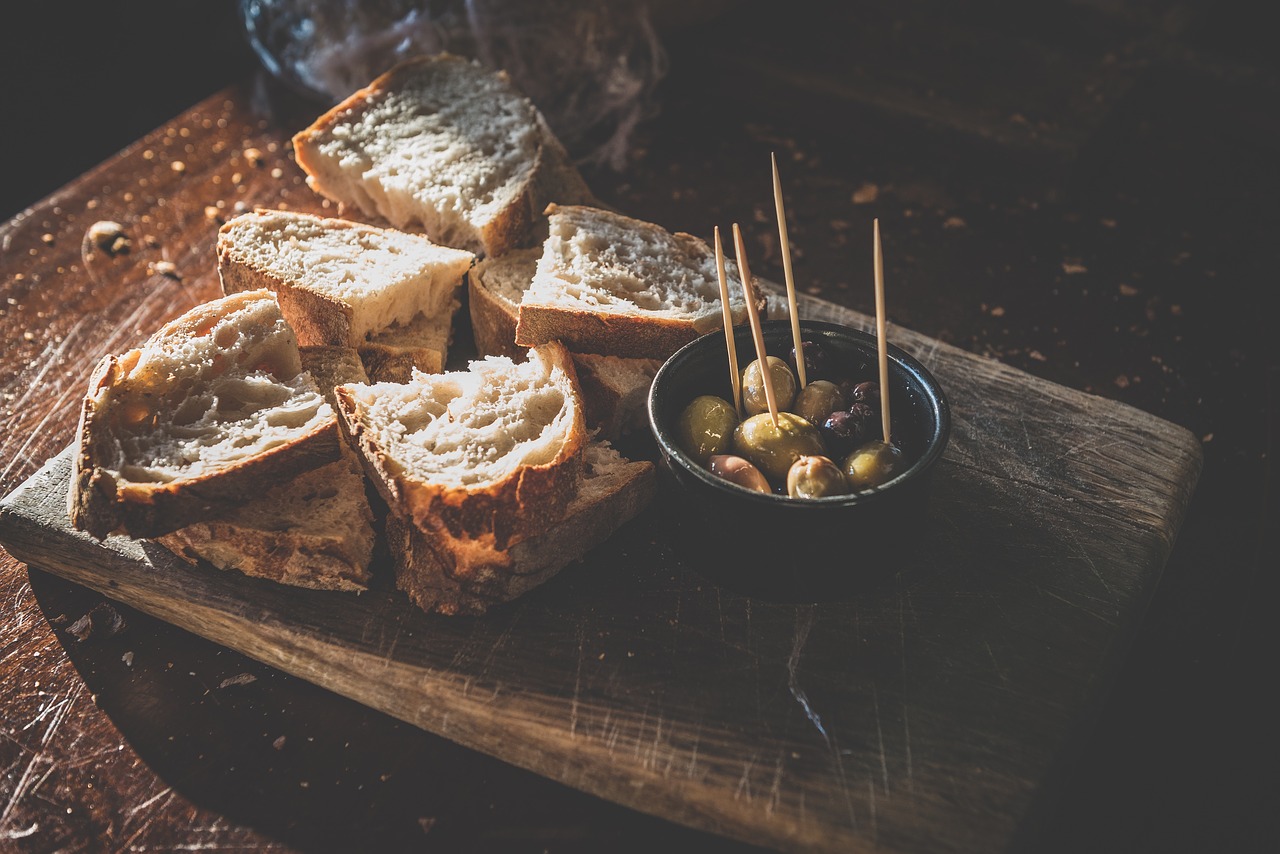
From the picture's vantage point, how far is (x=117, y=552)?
178 centimetres

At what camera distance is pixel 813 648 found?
164cm

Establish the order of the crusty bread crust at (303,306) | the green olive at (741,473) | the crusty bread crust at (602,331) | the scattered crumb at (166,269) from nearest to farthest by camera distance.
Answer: the green olive at (741,473) → the crusty bread crust at (602,331) → the crusty bread crust at (303,306) → the scattered crumb at (166,269)

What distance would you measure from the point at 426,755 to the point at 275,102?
2.45 m

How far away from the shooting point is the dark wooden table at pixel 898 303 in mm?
1582

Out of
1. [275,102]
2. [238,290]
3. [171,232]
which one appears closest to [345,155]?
[238,290]

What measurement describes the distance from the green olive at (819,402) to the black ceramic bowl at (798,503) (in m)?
0.08

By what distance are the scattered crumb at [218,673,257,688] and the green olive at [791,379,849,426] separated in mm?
1022

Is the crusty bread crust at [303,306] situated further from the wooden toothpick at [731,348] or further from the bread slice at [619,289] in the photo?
the wooden toothpick at [731,348]

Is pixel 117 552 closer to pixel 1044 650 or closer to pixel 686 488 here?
pixel 686 488

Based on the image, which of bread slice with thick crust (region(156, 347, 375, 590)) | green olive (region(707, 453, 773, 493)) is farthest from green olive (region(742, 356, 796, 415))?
bread slice with thick crust (region(156, 347, 375, 590))

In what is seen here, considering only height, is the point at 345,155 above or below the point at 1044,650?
above

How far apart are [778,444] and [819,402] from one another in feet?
0.46

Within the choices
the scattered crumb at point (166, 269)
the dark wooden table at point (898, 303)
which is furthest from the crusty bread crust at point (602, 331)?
the scattered crumb at point (166, 269)

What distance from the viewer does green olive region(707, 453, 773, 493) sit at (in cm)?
158
